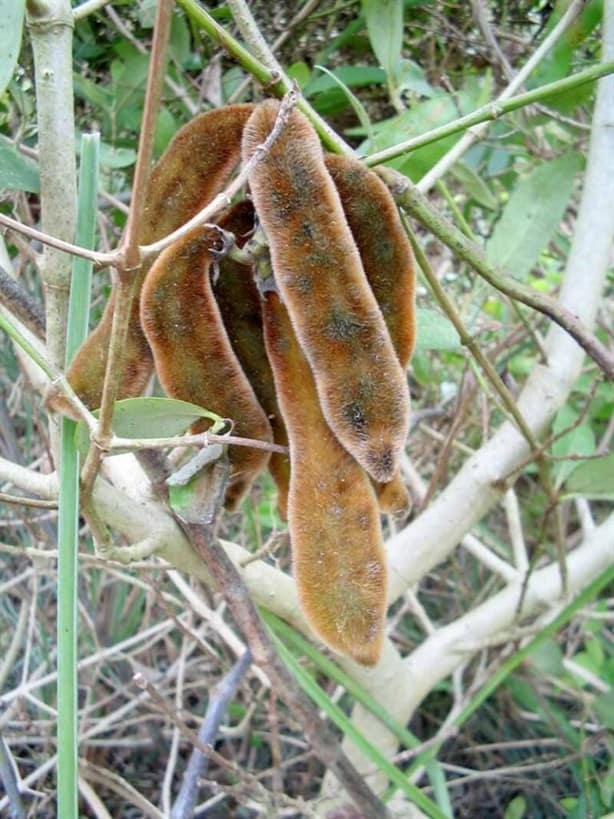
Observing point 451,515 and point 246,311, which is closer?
point 246,311

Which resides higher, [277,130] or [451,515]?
[277,130]

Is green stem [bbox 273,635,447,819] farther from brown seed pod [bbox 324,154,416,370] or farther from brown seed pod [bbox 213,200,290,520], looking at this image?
brown seed pod [bbox 324,154,416,370]

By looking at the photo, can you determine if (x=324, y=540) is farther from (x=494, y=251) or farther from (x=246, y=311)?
(x=494, y=251)

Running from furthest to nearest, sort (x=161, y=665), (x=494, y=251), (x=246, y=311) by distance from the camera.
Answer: (x=161, y=665) < (x=494, y=251) < (x=246, y=311)

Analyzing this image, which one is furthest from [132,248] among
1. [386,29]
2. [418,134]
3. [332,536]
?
[386,29]

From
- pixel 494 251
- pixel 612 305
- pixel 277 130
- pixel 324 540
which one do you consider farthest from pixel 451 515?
pixel 612 305

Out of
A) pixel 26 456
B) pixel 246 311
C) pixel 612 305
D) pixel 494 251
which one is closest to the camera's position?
pixel 246 311

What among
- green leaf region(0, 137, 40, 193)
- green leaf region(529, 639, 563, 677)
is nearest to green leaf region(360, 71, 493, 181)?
green leaf region(0, 137, 40, 193)
